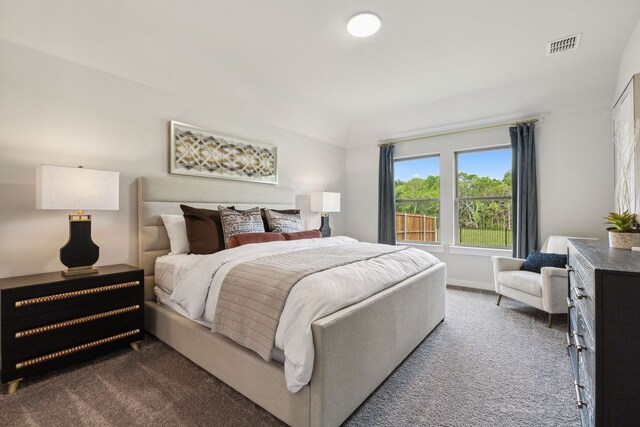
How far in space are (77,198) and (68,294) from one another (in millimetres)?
690

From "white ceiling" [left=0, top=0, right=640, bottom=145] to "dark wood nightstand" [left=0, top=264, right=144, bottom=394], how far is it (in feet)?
6.10

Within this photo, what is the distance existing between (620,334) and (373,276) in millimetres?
1187

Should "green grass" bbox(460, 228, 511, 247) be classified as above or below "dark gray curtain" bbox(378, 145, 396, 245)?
below

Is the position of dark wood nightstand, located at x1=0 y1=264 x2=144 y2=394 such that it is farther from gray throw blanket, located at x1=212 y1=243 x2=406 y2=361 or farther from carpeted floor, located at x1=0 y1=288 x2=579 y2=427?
gray throw blanket, located at x1=212 y1=243 x2=406 y2=361

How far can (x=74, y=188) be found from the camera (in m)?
2.13

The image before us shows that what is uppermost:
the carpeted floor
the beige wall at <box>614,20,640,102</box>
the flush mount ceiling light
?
the flush mount ceiling light

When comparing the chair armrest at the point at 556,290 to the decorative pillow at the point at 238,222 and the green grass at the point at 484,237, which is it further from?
the decorative pillow at the point at 238,222

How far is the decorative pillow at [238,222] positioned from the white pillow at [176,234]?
1.31 ft

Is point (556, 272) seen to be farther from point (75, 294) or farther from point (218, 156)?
point (75, 294)

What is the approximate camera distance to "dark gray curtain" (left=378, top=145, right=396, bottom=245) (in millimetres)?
5055

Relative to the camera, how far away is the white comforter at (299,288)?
1.42m

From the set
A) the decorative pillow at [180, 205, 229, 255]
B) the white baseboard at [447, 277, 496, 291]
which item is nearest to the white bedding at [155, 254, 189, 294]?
the decorative pillow at [180, 205, 229, 255]

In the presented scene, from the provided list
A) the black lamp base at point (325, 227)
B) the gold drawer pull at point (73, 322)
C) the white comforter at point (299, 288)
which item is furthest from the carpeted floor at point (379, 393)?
the black lamp base at point (325, 227)

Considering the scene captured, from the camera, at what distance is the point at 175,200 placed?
120 inches
